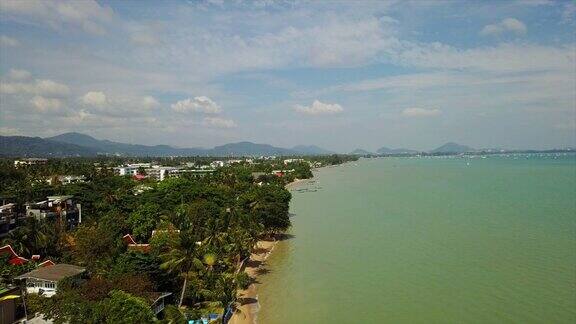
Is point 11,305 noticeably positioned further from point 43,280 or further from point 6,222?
point 6,222

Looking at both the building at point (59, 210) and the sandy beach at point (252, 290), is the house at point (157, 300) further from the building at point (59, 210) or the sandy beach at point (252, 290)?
the building at point (59, 210)

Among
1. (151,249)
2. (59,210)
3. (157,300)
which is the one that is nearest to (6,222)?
(59,210)

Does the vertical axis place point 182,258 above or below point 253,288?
above

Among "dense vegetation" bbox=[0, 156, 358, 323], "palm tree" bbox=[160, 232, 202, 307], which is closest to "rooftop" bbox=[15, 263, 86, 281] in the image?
"dense vegetation" bbox=[0, 156, 358, 323]

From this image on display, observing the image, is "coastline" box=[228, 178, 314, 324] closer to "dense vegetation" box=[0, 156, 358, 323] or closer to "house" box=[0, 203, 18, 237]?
"dense vegetation" box=[0, 156, 358, 323]

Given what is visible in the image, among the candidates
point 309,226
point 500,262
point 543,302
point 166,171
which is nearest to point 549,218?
point 500,262

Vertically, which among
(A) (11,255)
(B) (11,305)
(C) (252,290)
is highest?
(A) (11,255)
